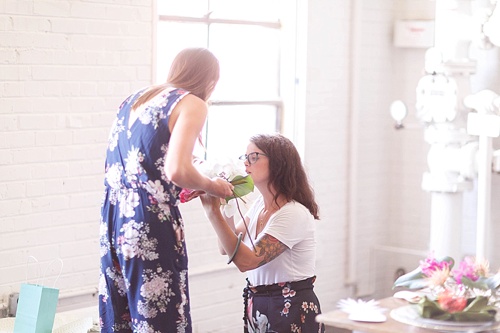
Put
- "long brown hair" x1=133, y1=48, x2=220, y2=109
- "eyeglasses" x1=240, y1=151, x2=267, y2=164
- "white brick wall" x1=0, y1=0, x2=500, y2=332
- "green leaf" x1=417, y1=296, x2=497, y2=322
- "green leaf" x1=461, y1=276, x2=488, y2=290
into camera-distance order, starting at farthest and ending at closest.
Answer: "white brick wall" x1=0, y1=0, x2=500, y2=332 < "eyeglasses" x1=240, y1=151, x2=267, y2=164 < "long brown hair" x1=133, y1=48, x2=220, y2=109 < "green leaf" x1=461, y1=276, x2=488, y2=290 < "green leaf" x1=417, y1=296, x2=497, y2=322

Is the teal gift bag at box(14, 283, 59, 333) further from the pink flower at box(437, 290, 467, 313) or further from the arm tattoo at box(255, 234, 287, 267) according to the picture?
the pink flower at box(437, 290, 467, 313)

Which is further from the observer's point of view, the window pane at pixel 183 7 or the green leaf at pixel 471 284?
the window pane at pixel 183 7

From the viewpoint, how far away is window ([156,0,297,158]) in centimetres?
495

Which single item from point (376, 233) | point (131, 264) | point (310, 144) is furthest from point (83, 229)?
point (376, 233)

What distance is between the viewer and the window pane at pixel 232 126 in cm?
521

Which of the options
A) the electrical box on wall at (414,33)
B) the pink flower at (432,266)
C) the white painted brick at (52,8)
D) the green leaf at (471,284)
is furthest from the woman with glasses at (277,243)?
the electrical box on wall at (414,33)

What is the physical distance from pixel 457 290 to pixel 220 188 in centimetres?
86

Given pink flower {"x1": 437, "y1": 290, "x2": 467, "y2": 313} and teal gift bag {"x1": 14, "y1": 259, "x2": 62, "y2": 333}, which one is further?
teal gift bag {"x1": 14, "y1": 259, "x2": 62, "y2": 333}

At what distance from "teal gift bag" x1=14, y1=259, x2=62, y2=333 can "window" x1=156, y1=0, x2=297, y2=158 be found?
4.91 feet

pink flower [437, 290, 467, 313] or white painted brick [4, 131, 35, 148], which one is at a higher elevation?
white painted brick [4, 131, 35, 148]

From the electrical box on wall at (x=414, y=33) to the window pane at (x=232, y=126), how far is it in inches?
44.1

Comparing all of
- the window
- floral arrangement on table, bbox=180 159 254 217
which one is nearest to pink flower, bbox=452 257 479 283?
floral arrangement on table, bbox=180 159 254 217

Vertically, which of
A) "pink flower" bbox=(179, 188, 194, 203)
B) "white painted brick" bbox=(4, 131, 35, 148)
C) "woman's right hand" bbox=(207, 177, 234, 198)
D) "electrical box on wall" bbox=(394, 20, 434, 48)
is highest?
"electrical box on wall" bbox=(394, 20, 434, 48)

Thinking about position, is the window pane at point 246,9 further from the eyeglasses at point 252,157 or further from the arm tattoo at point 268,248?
the arm tattoo at point 268,248
